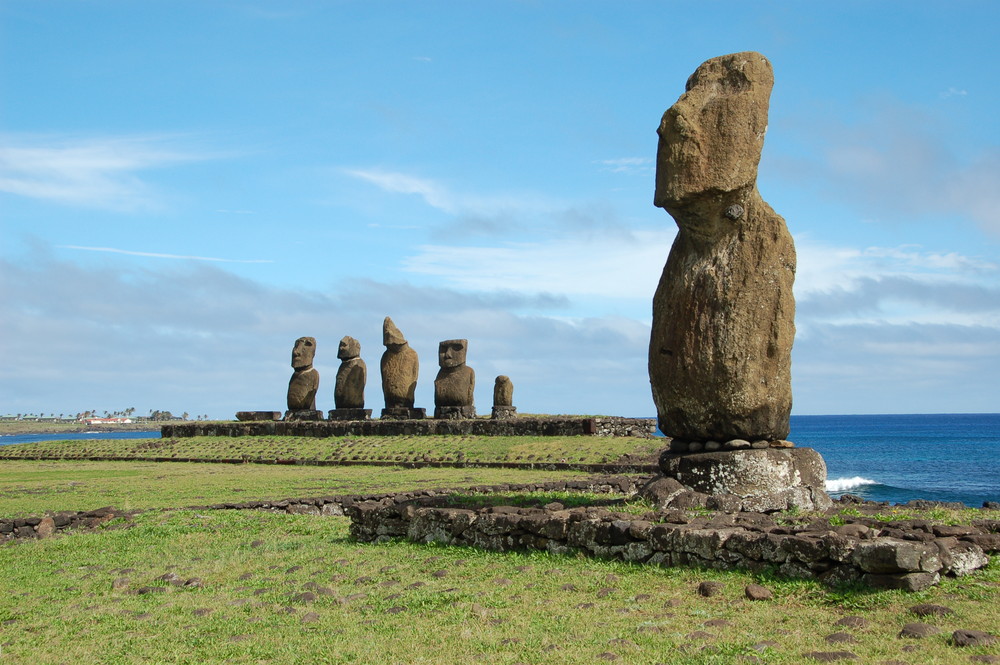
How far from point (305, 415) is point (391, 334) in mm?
5296

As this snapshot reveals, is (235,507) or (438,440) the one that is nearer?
(235,507)

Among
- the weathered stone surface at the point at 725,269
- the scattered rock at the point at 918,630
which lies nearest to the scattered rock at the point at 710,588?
the scattered rock at the point at 918,630

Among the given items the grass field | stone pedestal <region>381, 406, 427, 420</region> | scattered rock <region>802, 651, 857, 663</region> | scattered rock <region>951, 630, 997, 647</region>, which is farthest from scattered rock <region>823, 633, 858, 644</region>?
stone pedestal <region>381, 406, 427, 420</region>

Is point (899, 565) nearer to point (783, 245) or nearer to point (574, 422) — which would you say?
point (783, 245)

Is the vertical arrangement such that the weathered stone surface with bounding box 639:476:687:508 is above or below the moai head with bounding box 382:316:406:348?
below

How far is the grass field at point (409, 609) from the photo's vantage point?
6551 mm

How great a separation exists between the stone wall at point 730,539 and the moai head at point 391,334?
25755mm

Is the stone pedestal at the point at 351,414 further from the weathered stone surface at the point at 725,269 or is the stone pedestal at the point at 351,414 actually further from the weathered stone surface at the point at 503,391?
the weathered stone surface at the point at 725,269

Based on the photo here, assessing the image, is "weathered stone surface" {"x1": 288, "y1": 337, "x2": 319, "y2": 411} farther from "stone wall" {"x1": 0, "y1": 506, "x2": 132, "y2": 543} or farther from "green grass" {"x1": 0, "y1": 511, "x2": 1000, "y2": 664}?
"green grass" {"x1": 0, "y1": 511, "x2": 1000, "y2": 664}

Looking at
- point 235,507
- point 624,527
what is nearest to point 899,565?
point 624,527

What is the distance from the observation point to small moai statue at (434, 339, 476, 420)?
117 feet

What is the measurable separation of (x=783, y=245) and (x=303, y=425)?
2769 centimetres

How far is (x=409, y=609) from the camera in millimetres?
7996

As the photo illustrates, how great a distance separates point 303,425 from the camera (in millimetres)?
36438
